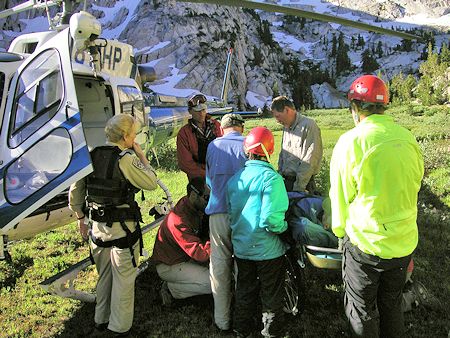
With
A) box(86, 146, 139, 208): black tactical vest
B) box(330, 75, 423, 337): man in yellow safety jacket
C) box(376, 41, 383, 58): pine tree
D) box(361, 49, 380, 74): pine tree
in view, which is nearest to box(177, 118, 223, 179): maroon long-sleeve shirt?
box(86, 146, 139, 208): black tactical vest

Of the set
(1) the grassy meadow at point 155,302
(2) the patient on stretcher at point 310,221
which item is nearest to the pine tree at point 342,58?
(1) the grassy meadow at point 155,302

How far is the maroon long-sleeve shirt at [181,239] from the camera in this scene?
151 inches

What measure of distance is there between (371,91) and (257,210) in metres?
1.24

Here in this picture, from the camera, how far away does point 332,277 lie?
4254 millimetres

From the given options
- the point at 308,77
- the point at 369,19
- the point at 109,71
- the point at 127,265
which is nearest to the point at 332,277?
the point at 127,265

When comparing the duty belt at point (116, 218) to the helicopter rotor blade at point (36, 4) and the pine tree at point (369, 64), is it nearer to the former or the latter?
the helicopter rotor blade at point (36, 4)

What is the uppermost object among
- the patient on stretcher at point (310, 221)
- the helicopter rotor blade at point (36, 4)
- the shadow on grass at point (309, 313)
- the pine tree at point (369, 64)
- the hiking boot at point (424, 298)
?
the helicopter rotor blade at point (36, 4)

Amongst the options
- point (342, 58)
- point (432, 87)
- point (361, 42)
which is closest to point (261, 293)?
point (432, 87)

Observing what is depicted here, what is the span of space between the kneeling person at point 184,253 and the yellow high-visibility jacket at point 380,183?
1812 millimetres

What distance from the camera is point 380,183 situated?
2.31 meters

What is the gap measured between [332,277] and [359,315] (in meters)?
1.71

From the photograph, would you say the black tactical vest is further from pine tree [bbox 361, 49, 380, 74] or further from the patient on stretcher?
pine tree [bbox 361, 49, 380, 74]

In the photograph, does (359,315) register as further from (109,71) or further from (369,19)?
(369,19)

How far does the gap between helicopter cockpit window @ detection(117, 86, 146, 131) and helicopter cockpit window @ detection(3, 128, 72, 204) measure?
132cm
